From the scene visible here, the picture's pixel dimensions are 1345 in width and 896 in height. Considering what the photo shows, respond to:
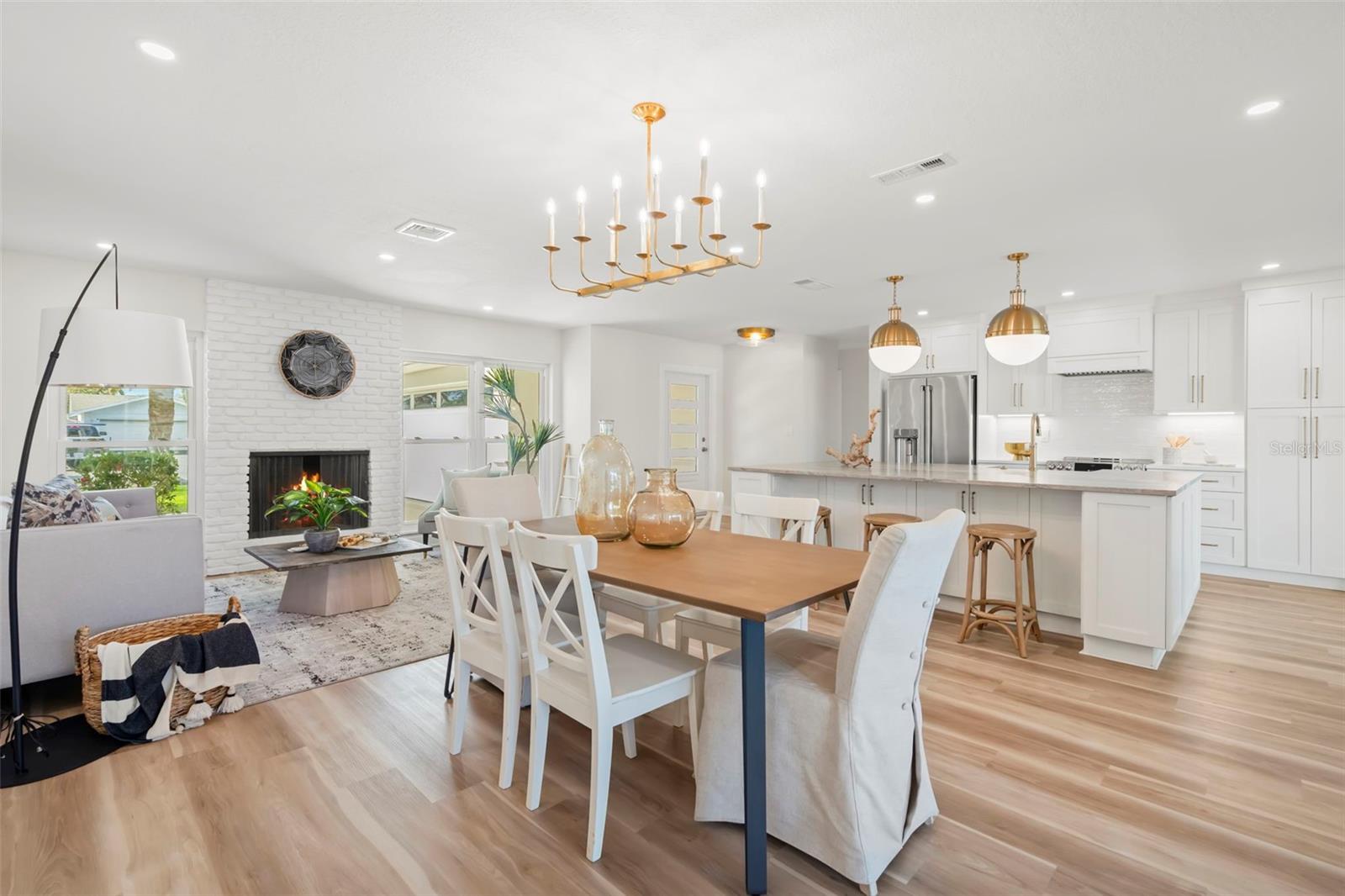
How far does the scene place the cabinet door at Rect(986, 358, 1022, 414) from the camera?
6449mm

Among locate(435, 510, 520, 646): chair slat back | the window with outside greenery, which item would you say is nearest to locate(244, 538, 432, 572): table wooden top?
the window with outside greenery

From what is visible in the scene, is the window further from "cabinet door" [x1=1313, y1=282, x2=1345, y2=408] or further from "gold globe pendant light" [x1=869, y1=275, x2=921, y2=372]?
"cabinet door" [x1=1313, y1=282, x2=1345, y2=408]

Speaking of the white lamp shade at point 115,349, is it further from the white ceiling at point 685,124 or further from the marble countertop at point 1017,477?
the marble countertop at point 1017,477

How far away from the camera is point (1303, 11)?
1868 mm

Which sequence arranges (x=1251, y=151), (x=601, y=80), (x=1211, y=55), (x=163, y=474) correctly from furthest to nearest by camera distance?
1. (x=163, y=474)
2. (x=1251, y=151)
3. (x=601, y=80)
4. (x=1211, y=55)

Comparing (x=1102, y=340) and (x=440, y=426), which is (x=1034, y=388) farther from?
(x=440, y=426)

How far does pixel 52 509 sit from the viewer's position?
2.76 m

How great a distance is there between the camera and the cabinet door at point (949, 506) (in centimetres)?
409

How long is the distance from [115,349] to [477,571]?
62.8 inches

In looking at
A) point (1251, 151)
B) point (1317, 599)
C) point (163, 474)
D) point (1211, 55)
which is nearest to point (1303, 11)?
point (1211, 55)

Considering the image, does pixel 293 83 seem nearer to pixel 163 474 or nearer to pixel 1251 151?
pixel 1251 151

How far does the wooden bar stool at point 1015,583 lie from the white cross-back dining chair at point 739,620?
1135 mm

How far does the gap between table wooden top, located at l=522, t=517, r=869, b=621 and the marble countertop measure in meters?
1.80

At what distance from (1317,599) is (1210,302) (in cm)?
239
